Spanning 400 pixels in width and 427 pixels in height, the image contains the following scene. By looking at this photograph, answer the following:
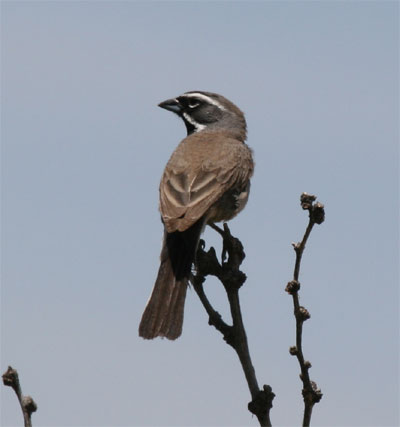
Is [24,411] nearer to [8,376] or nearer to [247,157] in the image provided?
[8,376]

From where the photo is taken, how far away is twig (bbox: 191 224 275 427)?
5.36 meters

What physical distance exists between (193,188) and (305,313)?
363cm

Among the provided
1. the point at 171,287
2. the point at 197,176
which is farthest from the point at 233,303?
the point at 197,176

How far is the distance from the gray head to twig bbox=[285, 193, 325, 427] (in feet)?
19.4

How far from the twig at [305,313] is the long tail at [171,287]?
5.98 ft

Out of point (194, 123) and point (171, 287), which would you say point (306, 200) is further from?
point (194, 123)

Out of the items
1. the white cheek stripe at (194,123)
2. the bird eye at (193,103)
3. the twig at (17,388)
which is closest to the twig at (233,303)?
the twig at (17,388)

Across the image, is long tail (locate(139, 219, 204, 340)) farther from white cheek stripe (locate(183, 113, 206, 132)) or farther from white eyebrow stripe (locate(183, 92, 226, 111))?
white eyebrow stripe (locate(183, 92, 226, 111))

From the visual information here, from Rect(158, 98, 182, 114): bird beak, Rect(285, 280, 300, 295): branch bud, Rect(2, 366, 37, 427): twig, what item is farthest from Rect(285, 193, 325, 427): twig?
Rect(158, 98, 182, 114): bird beak

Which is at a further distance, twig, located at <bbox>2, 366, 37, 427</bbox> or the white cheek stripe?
the white cheek stripe

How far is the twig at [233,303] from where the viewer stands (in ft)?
17.6

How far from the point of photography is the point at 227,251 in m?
7.44

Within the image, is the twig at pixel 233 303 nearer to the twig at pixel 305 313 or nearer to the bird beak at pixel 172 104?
the twig at pixel 305 313

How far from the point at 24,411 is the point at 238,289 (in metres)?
2.22
